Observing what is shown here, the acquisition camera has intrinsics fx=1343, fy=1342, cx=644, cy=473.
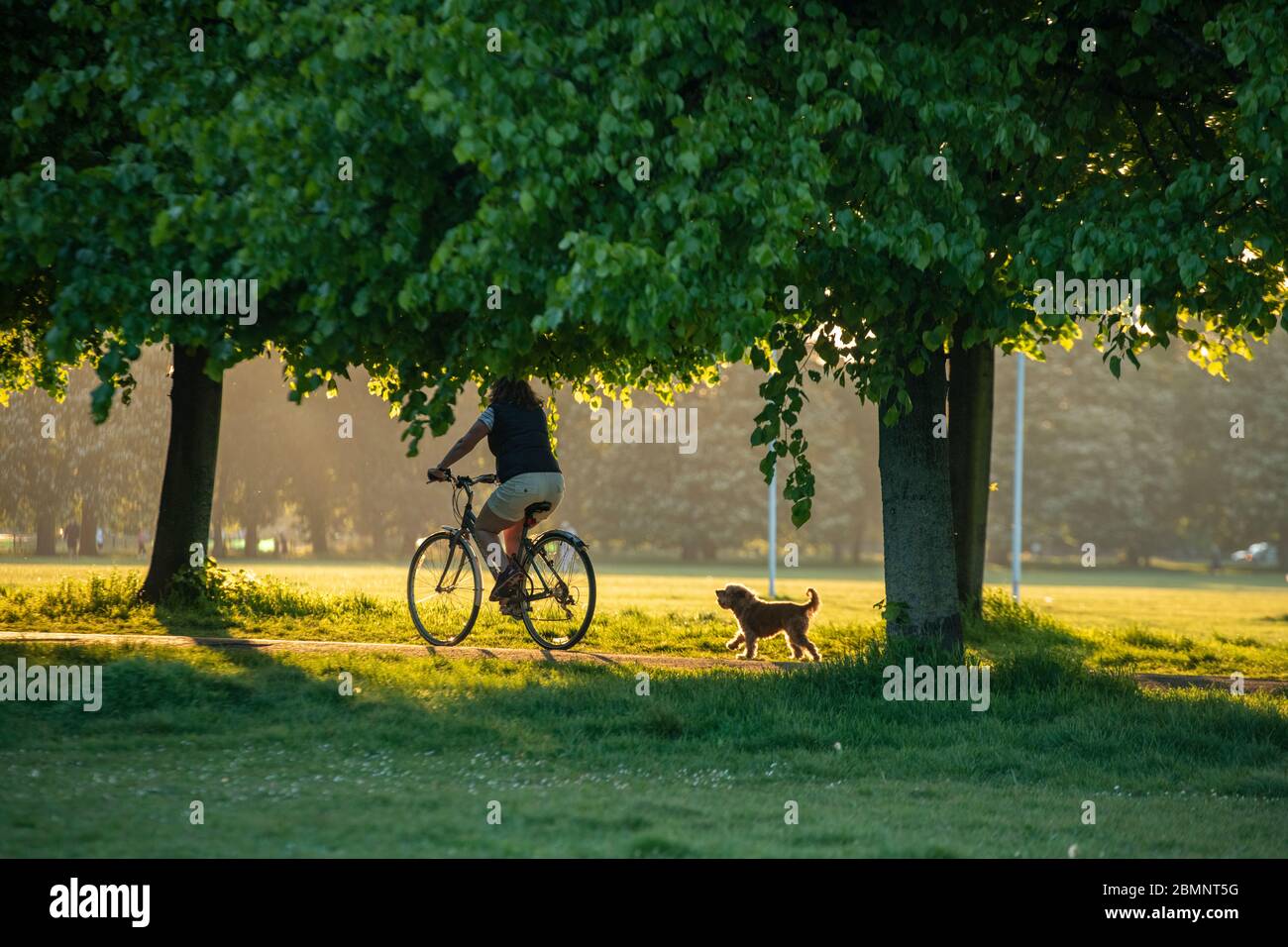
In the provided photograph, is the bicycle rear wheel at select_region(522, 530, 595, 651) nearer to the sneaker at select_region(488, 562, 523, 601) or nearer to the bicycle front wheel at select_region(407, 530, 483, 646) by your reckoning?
the sneaker at select_region(488, 562, 523, 601)

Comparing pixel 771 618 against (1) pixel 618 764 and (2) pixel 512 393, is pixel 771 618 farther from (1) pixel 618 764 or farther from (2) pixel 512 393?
(1) pixel 618 764

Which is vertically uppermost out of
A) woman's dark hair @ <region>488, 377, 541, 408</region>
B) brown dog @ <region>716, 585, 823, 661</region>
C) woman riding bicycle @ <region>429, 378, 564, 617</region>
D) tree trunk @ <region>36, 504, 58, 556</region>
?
woman's dark hair @ <region>488, 377, 541, 408</region>

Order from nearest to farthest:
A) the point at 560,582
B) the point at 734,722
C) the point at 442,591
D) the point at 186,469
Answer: the point at 734,722 → the point at 560,582 → the point at 442,591 → the point at 186,469

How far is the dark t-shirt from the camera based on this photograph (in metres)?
11.1

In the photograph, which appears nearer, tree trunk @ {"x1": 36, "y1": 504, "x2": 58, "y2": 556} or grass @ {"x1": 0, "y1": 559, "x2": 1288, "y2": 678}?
grass @ {"x1": 0, "y1": 559, "x2": 1288, "y2": 678}

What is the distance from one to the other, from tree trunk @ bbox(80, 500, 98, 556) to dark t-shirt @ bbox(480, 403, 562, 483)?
41.1 m

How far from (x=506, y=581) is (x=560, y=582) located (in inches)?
19.2

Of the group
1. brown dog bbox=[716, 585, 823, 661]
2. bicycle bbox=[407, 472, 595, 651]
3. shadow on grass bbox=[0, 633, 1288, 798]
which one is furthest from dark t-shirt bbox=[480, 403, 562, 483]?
brown dog bbox=[716, 585, 823, 661]

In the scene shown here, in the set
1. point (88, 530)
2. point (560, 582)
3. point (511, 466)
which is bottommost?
point (88, 530)

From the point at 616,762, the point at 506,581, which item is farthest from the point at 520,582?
the point at 616,762

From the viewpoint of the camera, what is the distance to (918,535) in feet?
35.4

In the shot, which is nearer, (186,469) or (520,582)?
(520,582)
